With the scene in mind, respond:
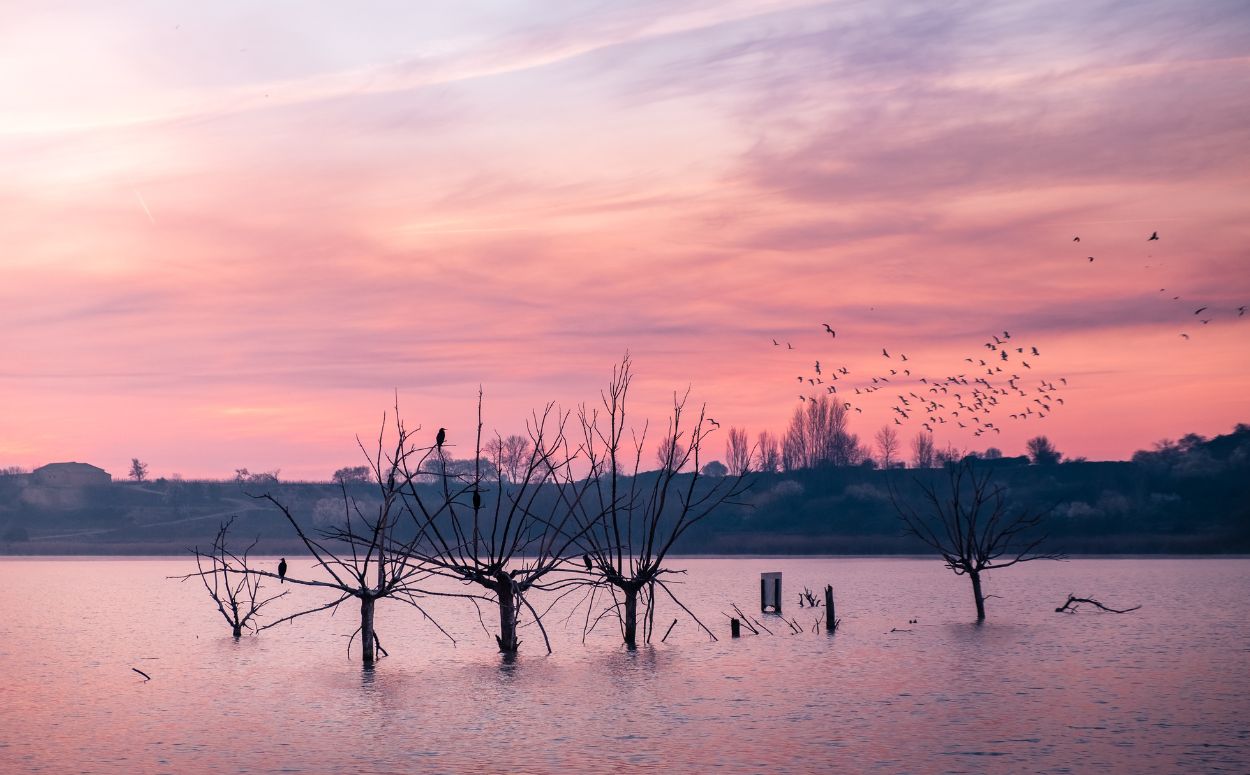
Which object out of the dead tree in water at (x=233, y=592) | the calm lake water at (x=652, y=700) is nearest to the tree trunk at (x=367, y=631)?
the calm lake water at (x=652, y=700)

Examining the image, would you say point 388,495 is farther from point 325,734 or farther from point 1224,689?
point 1224,689

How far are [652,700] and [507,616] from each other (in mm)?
8891

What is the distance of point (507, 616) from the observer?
129 ft

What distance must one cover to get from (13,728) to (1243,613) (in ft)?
186

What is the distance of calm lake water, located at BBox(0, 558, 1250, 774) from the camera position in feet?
78.7

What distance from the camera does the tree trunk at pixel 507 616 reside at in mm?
36750

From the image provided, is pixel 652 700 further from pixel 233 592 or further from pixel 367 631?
pixel 233 592

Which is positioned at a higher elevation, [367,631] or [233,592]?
[233,592]

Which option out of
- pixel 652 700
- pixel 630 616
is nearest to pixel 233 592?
pixel 630 616

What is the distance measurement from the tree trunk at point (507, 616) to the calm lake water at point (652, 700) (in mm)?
726

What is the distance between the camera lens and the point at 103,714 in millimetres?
30844

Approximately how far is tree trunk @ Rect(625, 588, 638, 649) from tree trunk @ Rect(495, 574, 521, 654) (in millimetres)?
3655

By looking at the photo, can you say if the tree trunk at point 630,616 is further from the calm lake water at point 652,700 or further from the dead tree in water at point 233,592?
the dead tree in water at point 233,592

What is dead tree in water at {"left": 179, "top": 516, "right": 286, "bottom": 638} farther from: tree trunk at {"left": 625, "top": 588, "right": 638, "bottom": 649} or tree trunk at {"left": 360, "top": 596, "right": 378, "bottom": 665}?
tree trunk at {"left": 625, "top": 588, "right": 638, "bottom": 649}
